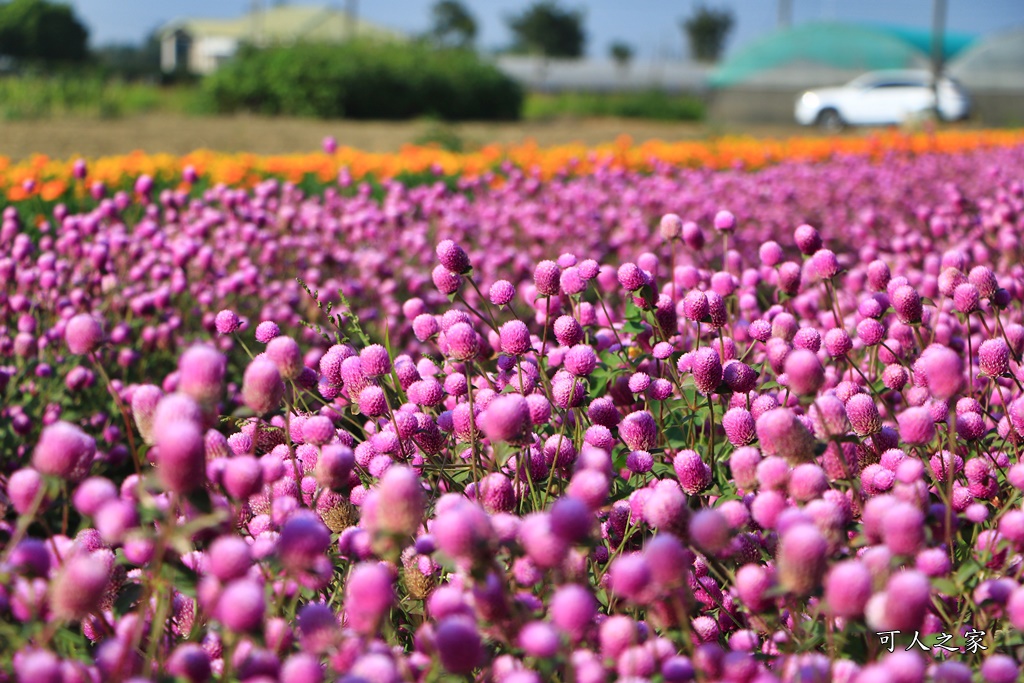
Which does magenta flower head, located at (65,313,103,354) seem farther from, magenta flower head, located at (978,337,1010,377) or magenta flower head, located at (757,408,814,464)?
magenta flower head, located at (978,337,1010,377)

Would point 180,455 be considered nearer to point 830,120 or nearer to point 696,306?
point 696,306

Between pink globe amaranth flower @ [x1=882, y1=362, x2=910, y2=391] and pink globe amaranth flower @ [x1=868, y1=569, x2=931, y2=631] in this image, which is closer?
pink globe amaranth flower @ [x1=868, y1=569, x2=931, y2=631]

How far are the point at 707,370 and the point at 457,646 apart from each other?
857 millimetres

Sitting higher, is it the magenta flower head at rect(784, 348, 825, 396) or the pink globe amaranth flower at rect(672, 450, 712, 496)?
the magenta flower head at rect(784, 348, 825, 396)

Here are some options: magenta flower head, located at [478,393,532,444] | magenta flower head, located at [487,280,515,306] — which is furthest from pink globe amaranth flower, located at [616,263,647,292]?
magenta flower head, located at [478,393,532,444]

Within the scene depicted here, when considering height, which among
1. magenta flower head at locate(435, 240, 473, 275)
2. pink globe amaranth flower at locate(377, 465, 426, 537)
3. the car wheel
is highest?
the car wheel

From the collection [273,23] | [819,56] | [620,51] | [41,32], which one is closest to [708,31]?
[620,51]

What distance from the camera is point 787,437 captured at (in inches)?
50.1

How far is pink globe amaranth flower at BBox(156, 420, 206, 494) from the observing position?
3.34 ft

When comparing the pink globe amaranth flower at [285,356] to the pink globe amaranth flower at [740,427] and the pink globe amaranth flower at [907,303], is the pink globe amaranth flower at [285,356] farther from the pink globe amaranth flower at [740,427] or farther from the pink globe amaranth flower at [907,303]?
the pink globe amaranth flower at [907,303]

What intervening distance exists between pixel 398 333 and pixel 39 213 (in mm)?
1940

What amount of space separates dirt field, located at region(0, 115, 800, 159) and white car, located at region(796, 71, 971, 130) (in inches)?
464

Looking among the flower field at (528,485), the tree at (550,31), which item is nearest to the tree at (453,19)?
the tree at (550,31)

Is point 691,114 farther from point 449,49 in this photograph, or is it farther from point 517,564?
point 517,564
